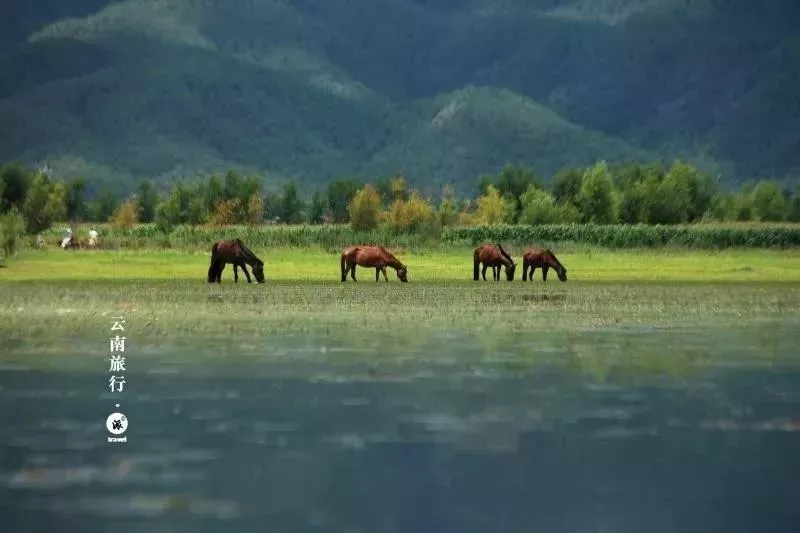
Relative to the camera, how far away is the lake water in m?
14.7

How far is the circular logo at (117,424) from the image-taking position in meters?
18.8

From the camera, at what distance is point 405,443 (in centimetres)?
1816

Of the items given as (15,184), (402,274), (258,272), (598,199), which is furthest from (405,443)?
(15,184)

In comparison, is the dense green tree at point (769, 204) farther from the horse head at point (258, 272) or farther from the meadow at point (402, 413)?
the meadow at point (402, 413)

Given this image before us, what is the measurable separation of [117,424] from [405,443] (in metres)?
3.72

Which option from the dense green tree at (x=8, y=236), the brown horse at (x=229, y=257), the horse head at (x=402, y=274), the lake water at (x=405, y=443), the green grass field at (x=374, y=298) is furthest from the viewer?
the dense green tree at (x=8, y=236)

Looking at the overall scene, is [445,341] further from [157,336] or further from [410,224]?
[410,224]

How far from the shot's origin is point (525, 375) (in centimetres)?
2508

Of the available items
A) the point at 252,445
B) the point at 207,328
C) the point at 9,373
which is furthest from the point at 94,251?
the point at 252,445

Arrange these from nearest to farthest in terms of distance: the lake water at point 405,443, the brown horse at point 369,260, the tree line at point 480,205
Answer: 1. the lake water at point 405,443
2. the brown horse at point 369,260
3. the tree line at point 480,205

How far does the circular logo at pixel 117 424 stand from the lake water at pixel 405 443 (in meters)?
0.17

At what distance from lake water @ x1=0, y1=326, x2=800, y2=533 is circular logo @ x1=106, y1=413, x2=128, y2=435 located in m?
0.17

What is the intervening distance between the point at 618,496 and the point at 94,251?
62286 mm

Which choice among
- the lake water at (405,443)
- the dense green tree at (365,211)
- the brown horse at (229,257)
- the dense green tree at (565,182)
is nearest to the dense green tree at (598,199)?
the dense green tree at (365,211)
